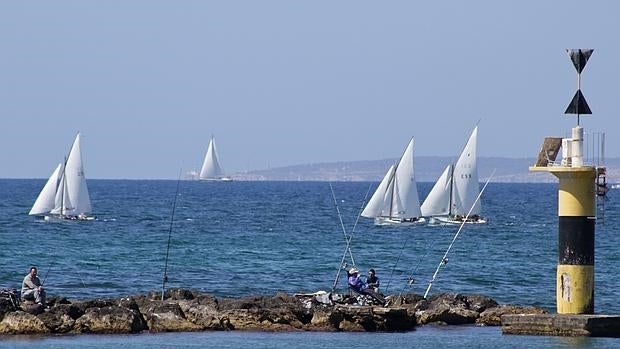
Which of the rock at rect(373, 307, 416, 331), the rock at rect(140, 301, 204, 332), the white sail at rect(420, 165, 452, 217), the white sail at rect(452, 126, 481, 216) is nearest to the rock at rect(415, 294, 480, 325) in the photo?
the rock at rect(373, 307, 416, 331)

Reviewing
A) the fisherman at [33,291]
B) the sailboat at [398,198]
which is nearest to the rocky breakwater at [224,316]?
the fisherman at [33,291]

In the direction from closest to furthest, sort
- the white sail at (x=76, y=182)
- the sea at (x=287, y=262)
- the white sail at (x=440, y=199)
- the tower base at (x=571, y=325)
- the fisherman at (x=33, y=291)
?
1. the tower base at (x=571, y=325)
2. the sea at (x=287, y=262)
3. the fisherman at (x=33, y=291)
4. the white sail at (x=76, y=182)
5. the white sail at (x=440, y=199)

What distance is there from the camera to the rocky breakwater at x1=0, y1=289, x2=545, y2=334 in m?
28.2

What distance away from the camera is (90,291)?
38.5m

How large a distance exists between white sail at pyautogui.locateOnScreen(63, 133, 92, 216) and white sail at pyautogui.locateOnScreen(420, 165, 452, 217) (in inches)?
741

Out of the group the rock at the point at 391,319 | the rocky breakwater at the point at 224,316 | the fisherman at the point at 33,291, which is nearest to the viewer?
the rocky breakwater at the point at 224,316

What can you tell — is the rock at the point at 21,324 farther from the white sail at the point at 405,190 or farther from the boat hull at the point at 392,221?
the boat hull at the point at 392,221

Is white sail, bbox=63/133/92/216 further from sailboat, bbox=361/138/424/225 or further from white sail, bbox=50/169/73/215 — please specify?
sailboat, bbox=361/138/424/225

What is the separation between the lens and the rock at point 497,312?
3027cm

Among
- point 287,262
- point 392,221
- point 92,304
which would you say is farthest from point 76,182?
point 92,304

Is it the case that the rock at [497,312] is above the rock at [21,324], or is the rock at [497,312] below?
above

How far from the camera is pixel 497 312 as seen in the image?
3062cm

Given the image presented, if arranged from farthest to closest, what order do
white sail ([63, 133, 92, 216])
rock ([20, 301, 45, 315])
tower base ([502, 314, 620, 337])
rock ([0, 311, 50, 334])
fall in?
white sail ([63, 133, 92, 216])
rock ([20, 301, 45, 315])
rock ([0, 311, 50, 334])
tower base ([502, 314, 620, 337])

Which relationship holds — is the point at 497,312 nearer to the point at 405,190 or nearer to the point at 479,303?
the point at 479,303
